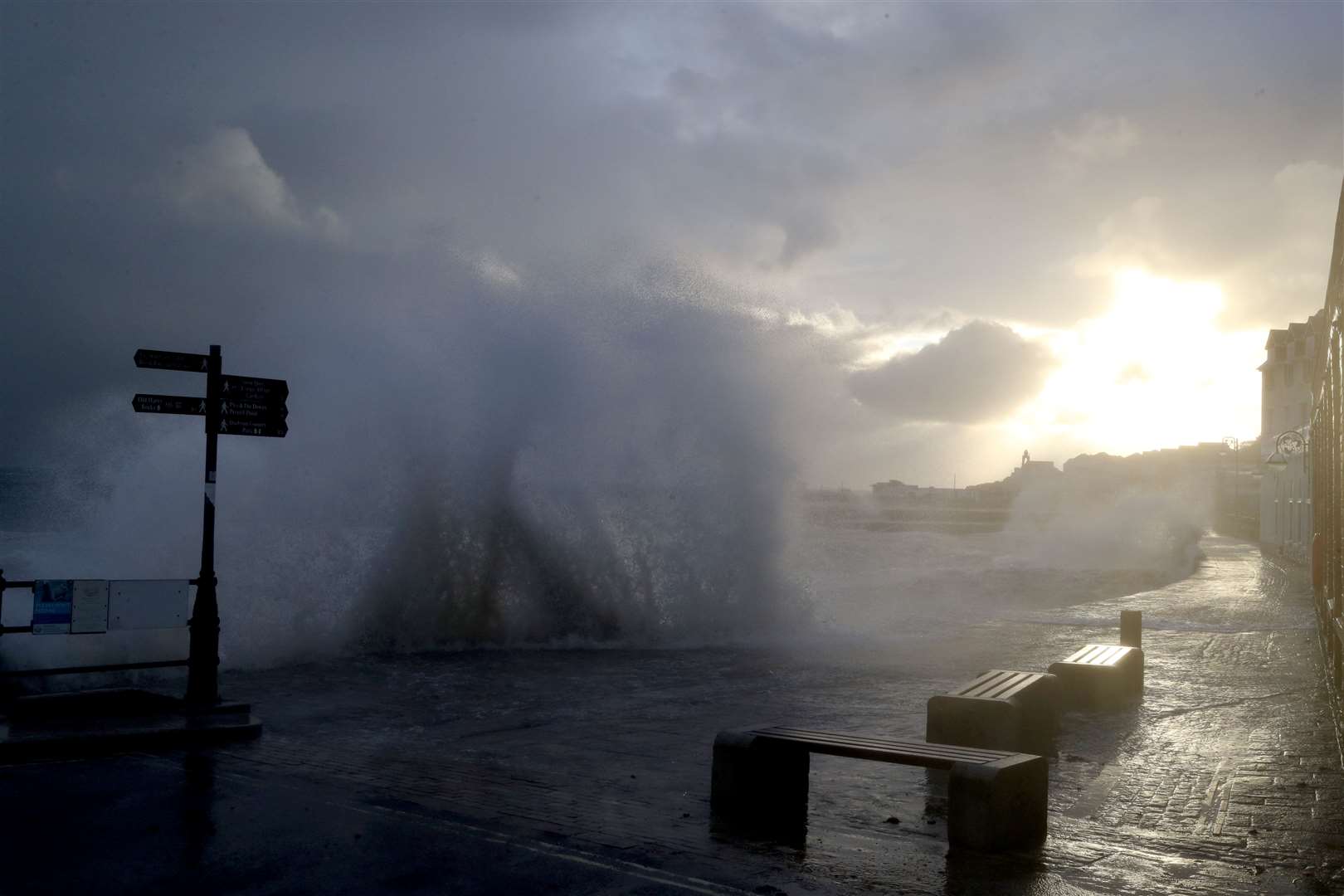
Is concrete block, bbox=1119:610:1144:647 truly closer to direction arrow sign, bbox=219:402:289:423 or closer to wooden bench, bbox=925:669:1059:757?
wooden bench, bbox=925:669:1059:757

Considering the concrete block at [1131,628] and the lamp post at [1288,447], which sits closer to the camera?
the concrete block at [1131,628]

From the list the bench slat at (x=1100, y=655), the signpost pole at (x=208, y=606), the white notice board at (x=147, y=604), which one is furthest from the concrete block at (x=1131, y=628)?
the white notice board at (x=147, y=604)

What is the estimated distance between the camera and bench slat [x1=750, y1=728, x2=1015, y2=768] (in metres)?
5.89

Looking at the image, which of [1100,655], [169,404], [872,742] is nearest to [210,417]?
[169,404]

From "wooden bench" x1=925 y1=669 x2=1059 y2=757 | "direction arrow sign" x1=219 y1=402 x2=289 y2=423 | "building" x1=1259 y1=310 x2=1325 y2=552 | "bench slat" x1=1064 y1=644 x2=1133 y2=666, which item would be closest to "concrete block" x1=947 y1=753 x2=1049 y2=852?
"wooden bench" x1=925 y1=669 x2=1059 y2=757

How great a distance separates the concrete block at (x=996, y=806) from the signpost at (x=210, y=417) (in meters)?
6.24

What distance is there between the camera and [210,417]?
9.52 metres

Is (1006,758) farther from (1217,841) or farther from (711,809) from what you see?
(711,809)

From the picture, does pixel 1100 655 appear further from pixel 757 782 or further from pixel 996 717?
pixel 757 782

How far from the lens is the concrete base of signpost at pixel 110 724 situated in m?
7.55

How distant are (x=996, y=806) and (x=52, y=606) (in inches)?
295

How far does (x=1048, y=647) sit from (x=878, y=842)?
33.7ft

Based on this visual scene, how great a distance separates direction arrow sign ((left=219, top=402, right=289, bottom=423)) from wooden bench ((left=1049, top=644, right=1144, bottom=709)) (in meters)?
7.72

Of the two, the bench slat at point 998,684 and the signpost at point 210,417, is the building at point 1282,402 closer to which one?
the bench slat at point 998,684
